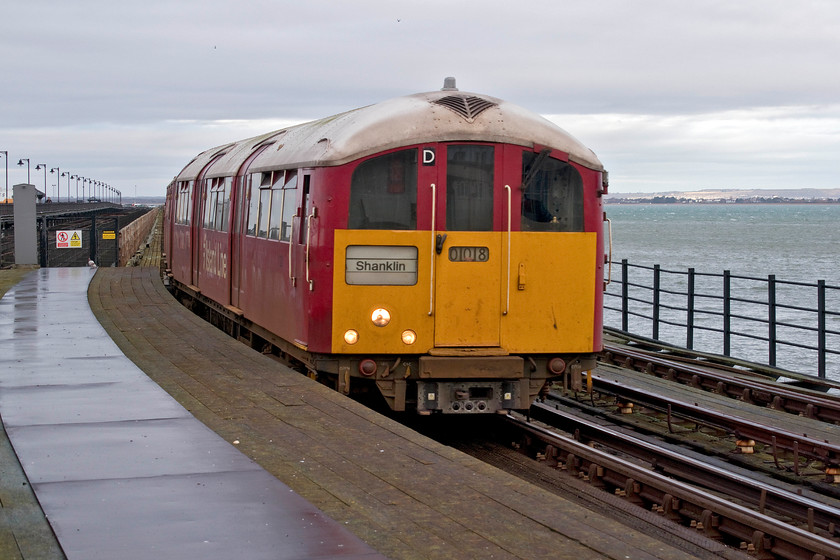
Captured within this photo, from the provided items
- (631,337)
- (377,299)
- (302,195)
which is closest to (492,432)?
(377,299)

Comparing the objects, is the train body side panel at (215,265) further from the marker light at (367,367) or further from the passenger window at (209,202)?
the marker light at (367,367)

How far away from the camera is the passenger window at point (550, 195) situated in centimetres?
970

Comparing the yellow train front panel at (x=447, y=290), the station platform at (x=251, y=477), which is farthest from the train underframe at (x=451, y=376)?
the station platform at (x=251, y=477)

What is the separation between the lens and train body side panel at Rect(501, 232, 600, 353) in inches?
380

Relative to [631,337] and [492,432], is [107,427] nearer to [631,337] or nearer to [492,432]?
[492,432]

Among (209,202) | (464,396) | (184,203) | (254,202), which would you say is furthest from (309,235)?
(184,203)

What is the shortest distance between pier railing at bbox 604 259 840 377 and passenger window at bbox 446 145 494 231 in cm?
635

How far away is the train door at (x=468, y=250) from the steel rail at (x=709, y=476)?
1734 millimetres

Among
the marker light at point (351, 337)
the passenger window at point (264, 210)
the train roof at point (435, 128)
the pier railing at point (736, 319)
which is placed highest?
the train roof at point (435, 128)

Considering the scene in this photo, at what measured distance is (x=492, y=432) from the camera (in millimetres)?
10961

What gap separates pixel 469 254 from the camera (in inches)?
376

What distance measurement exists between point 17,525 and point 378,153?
5.19 m

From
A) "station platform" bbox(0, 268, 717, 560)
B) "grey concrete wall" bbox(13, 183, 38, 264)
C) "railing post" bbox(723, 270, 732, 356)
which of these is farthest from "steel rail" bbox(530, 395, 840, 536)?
"grey concrete wall" bbox(13, 183, 38, 264)

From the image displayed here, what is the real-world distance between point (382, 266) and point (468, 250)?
2.61 feet
